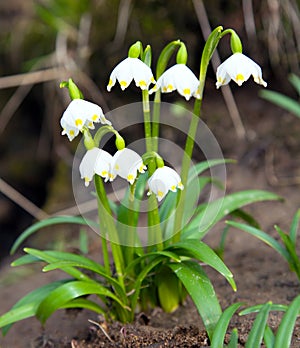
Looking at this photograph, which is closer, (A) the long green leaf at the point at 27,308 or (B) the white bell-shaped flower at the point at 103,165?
(B) the white bell-shaped flower at the point at 103,165

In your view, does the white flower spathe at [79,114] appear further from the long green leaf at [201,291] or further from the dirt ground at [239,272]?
the dirt ground at [239,272]

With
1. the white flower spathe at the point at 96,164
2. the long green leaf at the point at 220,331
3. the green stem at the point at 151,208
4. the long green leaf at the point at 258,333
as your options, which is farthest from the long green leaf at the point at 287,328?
the white flower spathe at the point at 96,164

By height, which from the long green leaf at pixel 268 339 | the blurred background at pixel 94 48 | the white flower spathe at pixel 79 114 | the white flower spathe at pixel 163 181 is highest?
the blurred background at pixel 94 48

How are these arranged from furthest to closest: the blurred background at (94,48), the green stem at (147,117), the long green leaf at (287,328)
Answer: the blurred background at (94,48)
the green stem at (147,117)
the long green leaf at (287,328)

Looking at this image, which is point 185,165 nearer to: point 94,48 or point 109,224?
point 109,224

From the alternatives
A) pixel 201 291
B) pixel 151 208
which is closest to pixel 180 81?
pixel 151 208

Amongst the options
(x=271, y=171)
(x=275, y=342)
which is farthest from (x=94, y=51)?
(x=275, y=342)

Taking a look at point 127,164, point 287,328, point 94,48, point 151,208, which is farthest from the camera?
point 94,48
